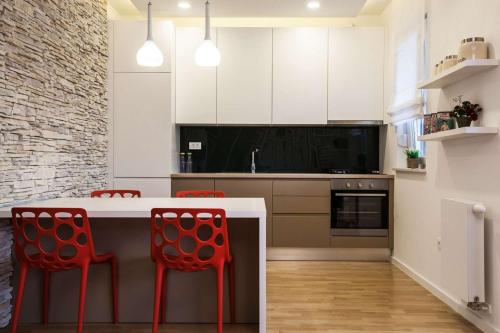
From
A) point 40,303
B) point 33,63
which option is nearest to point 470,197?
point 40,303

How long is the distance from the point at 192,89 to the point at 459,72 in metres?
2.90

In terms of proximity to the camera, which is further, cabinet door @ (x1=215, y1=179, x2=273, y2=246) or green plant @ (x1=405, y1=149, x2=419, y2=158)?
cabinet door @ (x1=215, y1=179, x2=273, y2=246)

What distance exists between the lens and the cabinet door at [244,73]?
4.83m

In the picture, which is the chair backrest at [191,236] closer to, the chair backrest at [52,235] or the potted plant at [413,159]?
the chair backrest at [52,235]

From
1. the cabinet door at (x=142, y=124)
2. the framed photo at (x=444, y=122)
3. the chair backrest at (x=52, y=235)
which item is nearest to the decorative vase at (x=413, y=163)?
the framed photo at (x=444, y=122)

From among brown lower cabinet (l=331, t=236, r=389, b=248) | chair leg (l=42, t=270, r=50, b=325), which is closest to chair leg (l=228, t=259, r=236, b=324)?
chair leg (l=42, t=270, r=50, b=325)

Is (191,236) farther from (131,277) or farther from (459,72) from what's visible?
(459,72)

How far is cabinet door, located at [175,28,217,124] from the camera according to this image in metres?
4.83

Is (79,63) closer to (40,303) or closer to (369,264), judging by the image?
(40,303)

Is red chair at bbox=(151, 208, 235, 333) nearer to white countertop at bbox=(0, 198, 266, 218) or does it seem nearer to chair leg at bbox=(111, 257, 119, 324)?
white countertop at bbox=(0, 198, 266, 218)

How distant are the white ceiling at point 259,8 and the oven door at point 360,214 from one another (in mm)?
1915

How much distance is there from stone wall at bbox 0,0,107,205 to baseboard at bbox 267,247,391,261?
6.63ft

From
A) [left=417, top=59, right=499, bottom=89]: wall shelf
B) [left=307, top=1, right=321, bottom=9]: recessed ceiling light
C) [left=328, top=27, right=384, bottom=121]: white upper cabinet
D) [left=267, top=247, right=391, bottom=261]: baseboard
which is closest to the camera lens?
[left=417, top=59, right=499, bottom=89]: wall shelf

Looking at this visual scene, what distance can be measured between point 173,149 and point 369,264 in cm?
243
